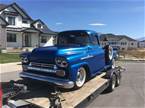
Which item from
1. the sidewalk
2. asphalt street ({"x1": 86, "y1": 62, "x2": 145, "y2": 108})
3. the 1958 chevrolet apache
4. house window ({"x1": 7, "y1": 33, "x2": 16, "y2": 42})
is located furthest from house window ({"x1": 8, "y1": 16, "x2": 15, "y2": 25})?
the 1958 chevrolet apache

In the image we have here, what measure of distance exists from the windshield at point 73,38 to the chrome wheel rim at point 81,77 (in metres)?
1.04

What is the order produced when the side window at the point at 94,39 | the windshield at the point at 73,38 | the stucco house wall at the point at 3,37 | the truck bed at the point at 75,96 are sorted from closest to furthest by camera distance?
the truck bed at the point at 75,96, the windshield at the point at 73,38, the side window at the point at 94,39, the stucco house wall at the point at 3,37

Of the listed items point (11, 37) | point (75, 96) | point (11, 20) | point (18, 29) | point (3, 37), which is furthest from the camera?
point (18, 29)

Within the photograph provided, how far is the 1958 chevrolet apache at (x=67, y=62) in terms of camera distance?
280 inches

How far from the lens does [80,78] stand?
25.6 feet

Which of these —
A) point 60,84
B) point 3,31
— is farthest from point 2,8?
point 60,84

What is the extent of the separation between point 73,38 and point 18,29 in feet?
141

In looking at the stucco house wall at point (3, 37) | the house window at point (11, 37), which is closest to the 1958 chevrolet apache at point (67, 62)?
the stucco house wall at point (3, 37)

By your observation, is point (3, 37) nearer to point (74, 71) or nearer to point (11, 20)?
point (11, 20)

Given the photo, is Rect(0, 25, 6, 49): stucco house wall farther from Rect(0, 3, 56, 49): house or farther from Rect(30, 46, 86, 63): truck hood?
Rect(30, 46, 86, 63): truck hood

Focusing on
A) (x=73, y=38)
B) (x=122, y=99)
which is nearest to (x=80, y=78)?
(x=73, y=38)

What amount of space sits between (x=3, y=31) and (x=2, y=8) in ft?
14.6

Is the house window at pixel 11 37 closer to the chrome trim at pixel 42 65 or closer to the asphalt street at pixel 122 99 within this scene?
the asphalt street at pixel 122 99

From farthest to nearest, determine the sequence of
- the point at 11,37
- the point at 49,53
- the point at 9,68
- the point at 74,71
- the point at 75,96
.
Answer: the point at 11,37, the point at 9,68, the point at 74,71, the point at 49,53, the point at 75,96
